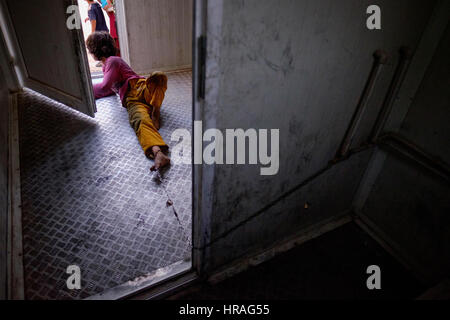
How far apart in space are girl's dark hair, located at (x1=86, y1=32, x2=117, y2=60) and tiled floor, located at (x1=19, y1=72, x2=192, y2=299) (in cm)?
89

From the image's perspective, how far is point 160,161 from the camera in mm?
3482

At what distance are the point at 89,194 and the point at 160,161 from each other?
0.80 meters

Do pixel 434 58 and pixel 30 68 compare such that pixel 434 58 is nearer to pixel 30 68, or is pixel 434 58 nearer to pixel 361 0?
pixel 361 0

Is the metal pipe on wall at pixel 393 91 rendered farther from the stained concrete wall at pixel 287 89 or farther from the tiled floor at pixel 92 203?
the tiled floor at pixel 92 203

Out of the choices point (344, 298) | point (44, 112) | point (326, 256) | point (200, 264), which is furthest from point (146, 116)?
point (344, 298)

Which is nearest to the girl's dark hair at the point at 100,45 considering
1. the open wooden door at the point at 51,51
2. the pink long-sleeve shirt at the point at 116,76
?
the pink long-sleeve shirt at the point at 116,76

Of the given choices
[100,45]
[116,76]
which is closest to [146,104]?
[116,76]

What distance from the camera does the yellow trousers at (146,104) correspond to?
3748 millimetres

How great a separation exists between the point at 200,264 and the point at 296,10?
A: 72.4 inches

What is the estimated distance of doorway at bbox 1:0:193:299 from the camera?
8.32ft

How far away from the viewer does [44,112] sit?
4.18m

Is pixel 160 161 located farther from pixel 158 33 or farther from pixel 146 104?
pixel 158 33

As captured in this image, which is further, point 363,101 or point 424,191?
point 424,191

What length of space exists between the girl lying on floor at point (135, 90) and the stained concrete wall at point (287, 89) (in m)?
1.74
